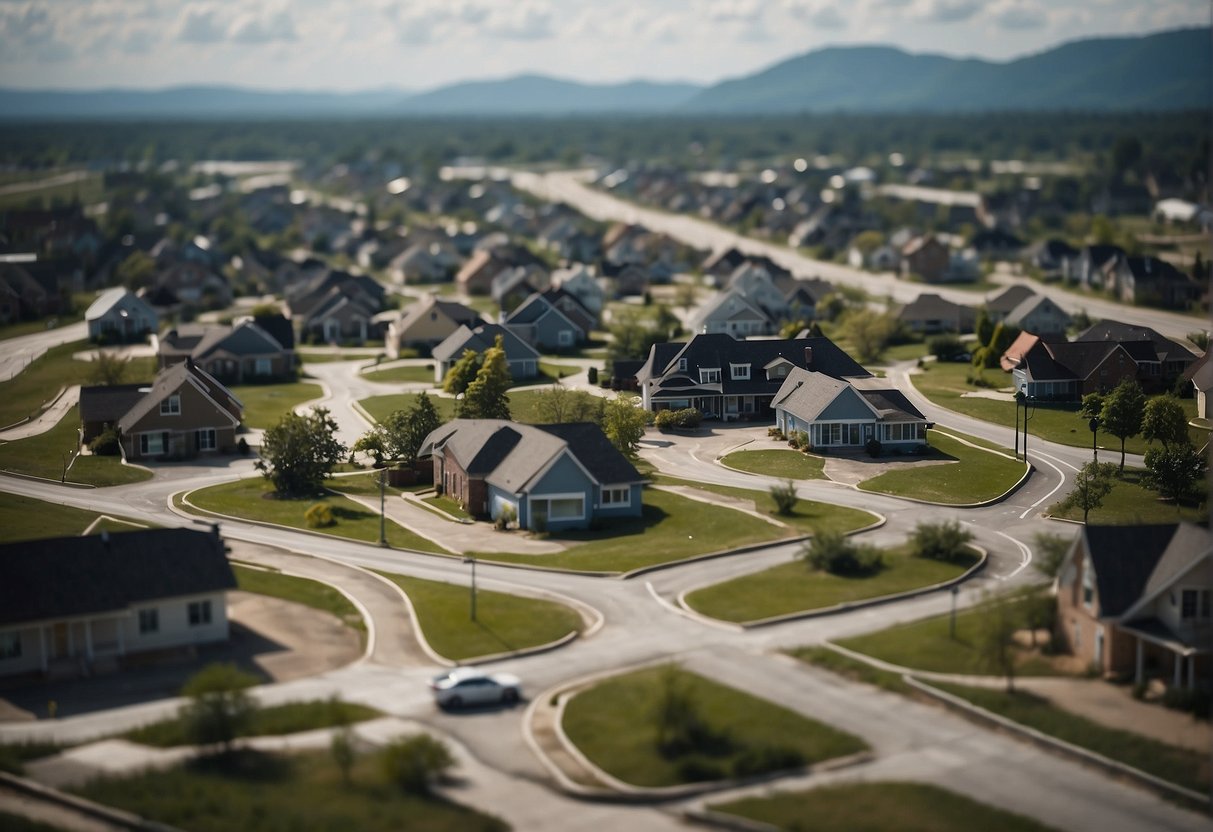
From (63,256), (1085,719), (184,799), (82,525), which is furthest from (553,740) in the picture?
(63,256)

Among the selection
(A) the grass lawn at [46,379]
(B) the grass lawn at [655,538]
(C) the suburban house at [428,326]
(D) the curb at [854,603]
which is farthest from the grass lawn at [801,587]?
(C) the suburban house at [428,326]

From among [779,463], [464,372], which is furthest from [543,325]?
[779,463]

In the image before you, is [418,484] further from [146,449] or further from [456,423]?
[146,449]

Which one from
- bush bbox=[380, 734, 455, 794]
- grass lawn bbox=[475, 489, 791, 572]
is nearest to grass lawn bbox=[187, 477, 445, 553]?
grass lawn bbox=[475, 489, 791, 572]

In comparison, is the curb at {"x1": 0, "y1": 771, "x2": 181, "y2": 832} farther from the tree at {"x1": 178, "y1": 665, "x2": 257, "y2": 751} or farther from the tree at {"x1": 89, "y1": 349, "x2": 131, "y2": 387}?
the tree at {"x1": 89, "y1": 349, "x2": 131, "y2": 387}

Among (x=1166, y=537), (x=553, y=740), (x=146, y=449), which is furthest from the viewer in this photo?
(x=146, y=449)

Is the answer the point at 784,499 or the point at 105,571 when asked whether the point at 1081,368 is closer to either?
the point at 784,499
